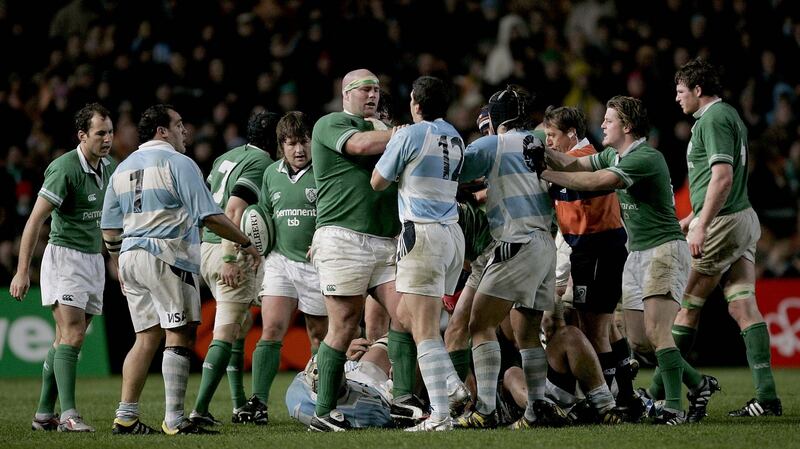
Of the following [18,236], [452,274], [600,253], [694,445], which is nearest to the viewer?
[694,445]

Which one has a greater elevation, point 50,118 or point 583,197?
point 50,118

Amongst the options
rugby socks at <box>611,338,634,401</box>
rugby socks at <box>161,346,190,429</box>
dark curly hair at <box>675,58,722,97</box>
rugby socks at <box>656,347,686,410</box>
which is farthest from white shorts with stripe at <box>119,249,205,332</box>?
dark curly hair at <box>675,58,722,97</box>

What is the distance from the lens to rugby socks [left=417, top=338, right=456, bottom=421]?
7582 millimetres

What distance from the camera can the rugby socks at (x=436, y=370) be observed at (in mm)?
7582

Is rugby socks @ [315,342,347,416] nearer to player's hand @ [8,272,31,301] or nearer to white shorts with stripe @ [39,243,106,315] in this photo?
white shorts with stripe @ [39,243,106,315]

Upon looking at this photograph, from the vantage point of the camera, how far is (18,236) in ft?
50.4

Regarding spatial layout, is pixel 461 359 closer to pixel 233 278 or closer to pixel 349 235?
pixel 349 235

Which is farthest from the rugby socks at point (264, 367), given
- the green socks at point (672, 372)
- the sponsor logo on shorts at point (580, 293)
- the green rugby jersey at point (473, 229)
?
the green socks at point (672, 372)

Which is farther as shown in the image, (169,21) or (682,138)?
(169,21)

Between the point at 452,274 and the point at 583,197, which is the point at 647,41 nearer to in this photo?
the point at 583,197

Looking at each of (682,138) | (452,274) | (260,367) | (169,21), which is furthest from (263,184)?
(169,21)

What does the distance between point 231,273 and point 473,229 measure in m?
1.96

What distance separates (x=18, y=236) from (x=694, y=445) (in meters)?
10.9

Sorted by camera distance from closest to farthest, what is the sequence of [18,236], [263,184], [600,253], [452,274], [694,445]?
1. [694,445]
2. [452,274]
3. [600,253]
4. [263,184]
5. [18,236]
